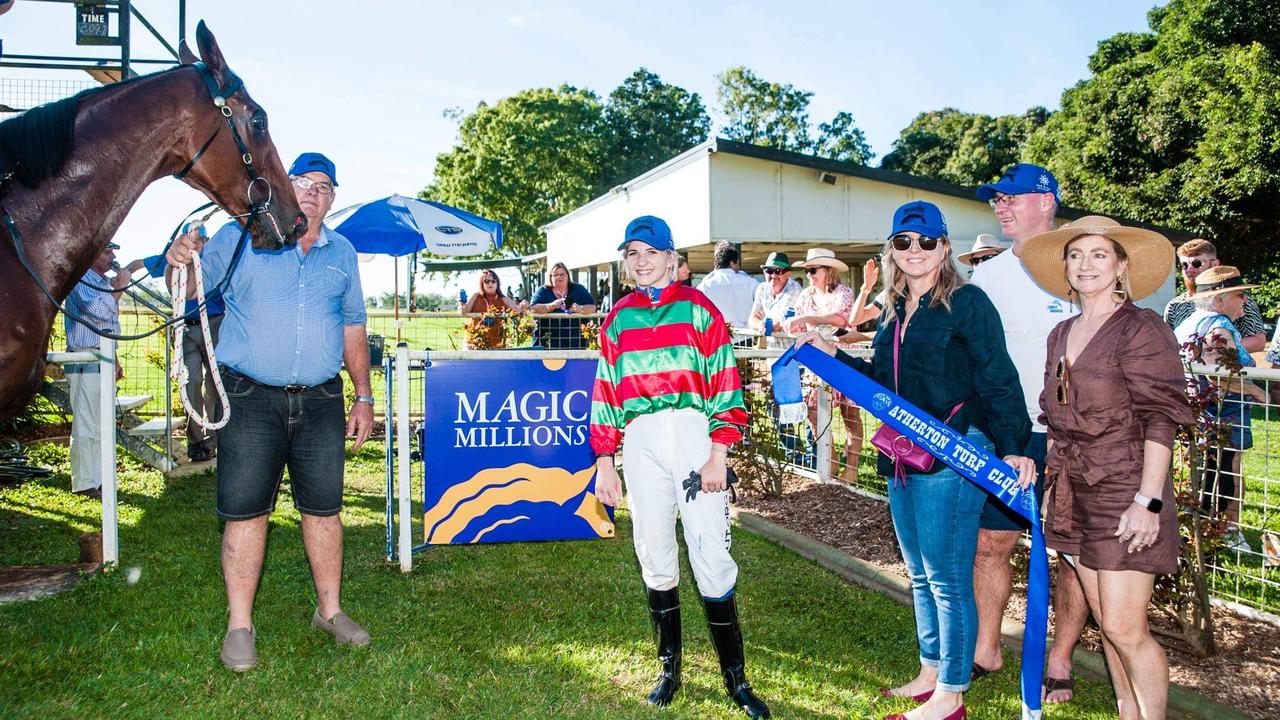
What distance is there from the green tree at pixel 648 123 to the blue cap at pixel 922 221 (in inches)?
2072

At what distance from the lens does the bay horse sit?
2.99 metres

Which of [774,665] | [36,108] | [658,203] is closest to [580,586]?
[774,665]

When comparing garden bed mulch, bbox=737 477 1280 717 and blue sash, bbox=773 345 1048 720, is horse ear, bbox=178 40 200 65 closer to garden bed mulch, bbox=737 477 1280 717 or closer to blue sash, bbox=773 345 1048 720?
blue sash, bbox=773 345 1048 720

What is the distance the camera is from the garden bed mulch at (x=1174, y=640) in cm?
346

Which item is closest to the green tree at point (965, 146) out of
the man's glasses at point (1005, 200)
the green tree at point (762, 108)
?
the green tree at point (762, 108)

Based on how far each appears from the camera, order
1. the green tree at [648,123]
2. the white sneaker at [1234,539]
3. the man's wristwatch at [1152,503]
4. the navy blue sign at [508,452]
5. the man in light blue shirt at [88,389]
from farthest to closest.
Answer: the green tree at [648,123]
the man in light blue shirt at [88,389]
the navy blue sign at [508,452]
the white sneaker at [1234,539]
the man's wristwatch at [1152,503]

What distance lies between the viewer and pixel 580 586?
15.8 ft

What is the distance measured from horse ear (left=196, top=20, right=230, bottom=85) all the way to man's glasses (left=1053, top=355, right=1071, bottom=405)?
348 cm

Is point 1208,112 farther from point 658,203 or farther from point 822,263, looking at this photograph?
point 822,263

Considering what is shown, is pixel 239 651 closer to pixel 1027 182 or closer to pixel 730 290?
pixel 1027 182

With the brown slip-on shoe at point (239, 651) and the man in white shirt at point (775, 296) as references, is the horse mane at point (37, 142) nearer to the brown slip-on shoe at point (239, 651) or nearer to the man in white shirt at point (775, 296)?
the brown slip-on shoe at point (239, 651)

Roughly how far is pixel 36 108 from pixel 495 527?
334cm

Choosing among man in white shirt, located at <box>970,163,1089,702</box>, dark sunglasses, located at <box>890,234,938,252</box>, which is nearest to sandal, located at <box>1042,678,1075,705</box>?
man in white shirt, located at <box>970,163,1089,702</box>

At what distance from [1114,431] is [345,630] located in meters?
3.45
